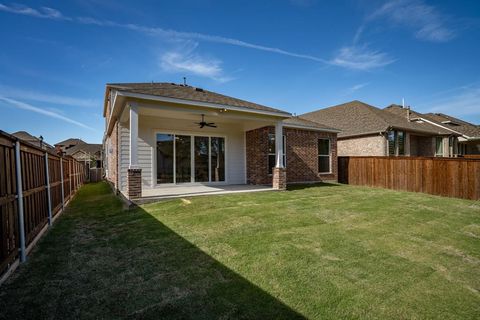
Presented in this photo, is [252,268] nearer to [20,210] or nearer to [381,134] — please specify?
[20,210]

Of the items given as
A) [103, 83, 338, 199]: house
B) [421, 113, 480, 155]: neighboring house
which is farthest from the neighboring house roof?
[103, 83, 338, 199]: house

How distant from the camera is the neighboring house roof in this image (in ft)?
52.6

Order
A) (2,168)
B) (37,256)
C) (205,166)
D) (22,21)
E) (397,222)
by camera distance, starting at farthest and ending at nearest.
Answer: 1. (205,166)
2. (22,21)
3. (397,222)
4. (37,256)
5. (2,168)

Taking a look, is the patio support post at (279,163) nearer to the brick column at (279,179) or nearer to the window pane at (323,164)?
the brick column at (279,179)

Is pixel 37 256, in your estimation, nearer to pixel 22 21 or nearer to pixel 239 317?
pixel 239 317

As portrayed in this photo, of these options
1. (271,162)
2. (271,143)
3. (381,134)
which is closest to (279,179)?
(271,162)

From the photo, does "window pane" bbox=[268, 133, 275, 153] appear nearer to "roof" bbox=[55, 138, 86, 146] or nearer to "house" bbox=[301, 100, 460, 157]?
"house" bbox=[301, 100, 460, 157]

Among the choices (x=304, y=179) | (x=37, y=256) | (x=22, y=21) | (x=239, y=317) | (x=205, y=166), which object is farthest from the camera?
(x=304, y=179)

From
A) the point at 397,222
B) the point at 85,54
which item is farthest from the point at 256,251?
the point at 85,54

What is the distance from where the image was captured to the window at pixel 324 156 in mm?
13766

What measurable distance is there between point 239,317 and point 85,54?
11953 millimetres

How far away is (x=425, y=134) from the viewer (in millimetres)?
18531

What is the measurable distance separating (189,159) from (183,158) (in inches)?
11.5

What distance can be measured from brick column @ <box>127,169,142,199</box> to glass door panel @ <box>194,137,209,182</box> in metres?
3.98
